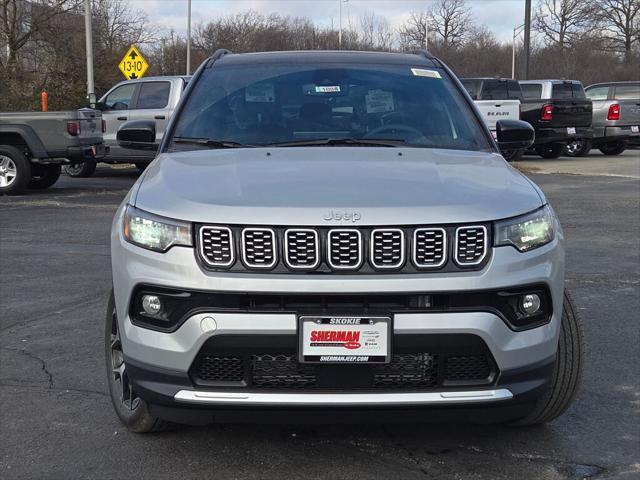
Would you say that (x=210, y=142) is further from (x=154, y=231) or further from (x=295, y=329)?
(x=295, y=329)

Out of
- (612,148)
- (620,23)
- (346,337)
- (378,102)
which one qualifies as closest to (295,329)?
(346,337)

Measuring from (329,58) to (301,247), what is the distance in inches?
83.0

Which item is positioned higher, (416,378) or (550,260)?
(550,260)

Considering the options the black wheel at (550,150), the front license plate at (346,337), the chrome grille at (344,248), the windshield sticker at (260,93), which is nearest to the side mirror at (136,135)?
the windshield sticker at (260,93)

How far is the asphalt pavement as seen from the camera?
3.38 meters

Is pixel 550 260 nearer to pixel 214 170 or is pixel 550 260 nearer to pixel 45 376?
pixel 214 170

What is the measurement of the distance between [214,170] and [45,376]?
1850 millimetres

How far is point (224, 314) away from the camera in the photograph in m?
2.89

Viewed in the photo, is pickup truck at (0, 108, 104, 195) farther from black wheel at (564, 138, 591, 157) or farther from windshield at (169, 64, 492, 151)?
black wheel at (564, 138, 591, 157)

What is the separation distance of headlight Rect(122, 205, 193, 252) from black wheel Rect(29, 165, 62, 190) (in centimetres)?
1181

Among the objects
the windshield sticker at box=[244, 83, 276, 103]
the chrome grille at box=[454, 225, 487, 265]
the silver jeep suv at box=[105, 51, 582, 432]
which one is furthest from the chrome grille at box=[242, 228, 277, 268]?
the windshield sticker at box=[244, 83, 276, 103]

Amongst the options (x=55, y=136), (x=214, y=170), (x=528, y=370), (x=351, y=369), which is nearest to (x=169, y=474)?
(x=351, y=369)

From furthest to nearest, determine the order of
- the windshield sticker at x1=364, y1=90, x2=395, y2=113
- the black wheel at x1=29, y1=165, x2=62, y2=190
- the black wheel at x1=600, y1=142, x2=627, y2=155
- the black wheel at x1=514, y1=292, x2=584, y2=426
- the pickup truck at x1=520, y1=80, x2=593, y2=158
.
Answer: the black wheel at x1=600, y1=142, x2=627, y2=155 < the pickup truck at x1=520, y1=80, x2=593, y2=158 < the black wheel at x1=29, y1=165, x2=62, y2=190 < the windshield sticker at x1=364, y1=90, x2=395, y2=113 < the black wheel at x1=514, y1=292, x2=584, y2=426

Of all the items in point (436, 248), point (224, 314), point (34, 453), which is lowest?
point (34, 453)
